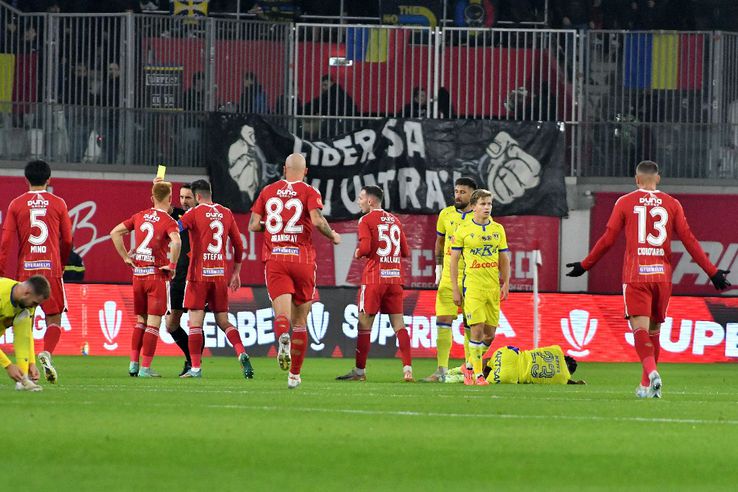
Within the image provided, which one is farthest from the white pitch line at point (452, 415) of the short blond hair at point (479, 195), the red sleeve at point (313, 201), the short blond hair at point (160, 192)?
the short blond hair at point (160, 192)

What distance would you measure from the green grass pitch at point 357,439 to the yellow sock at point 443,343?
315cm

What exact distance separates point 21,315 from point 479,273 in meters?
5.80

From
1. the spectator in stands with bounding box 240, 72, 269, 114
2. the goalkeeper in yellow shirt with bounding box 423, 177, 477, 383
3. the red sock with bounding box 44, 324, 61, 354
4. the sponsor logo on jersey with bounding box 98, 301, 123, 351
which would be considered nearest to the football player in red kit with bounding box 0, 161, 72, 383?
the red sock with bounding box 44, 324, 61, 354

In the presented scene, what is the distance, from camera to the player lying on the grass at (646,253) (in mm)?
13750

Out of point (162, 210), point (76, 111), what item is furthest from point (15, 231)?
point (76, 111)

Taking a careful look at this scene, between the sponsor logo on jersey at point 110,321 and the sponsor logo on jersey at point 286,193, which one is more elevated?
the sponsor logo on jersey at point 286,193

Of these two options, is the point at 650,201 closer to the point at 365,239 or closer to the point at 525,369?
the point at 525,369

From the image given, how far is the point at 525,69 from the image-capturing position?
2858cm

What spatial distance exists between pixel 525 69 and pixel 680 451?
67.2ft

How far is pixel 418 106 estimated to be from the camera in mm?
28859

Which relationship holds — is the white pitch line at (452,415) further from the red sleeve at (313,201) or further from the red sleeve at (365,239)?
the red sleeve at (365,239)

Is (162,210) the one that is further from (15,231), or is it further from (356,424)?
(356,424)

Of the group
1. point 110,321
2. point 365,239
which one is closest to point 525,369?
point 365,239

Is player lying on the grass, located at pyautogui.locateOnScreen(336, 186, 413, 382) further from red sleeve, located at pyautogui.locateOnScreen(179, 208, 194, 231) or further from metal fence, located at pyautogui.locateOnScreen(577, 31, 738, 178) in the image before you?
metal fence, located at pyautogui.locateOnScreen(577, 31, 738, 178)
